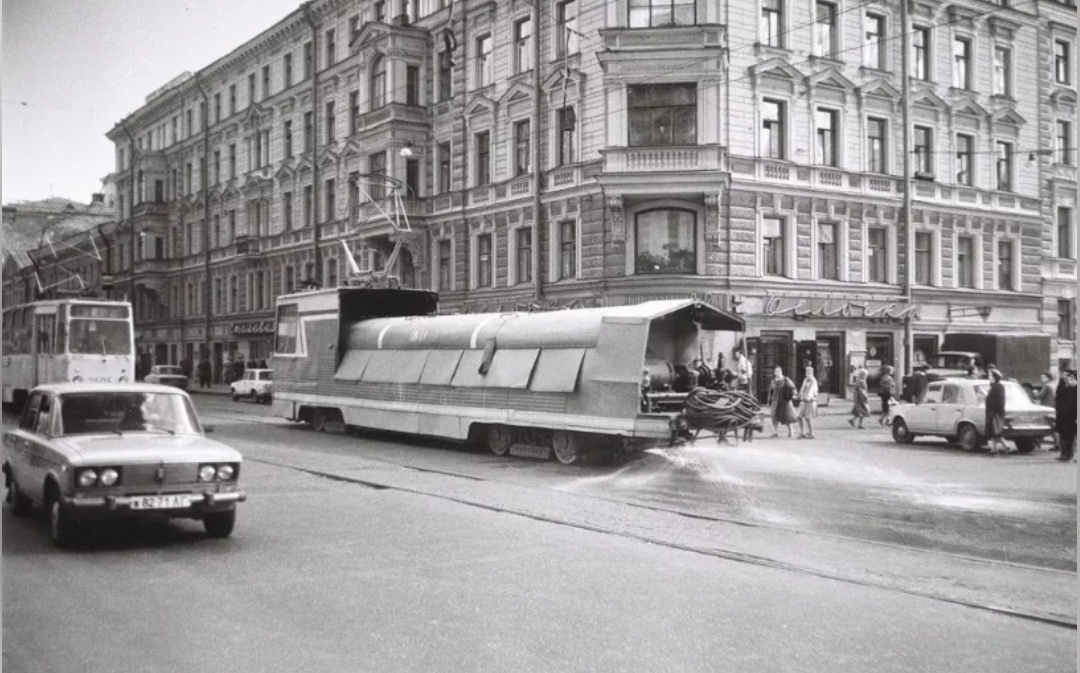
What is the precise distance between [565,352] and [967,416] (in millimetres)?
9064

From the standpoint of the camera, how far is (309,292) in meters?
22.8

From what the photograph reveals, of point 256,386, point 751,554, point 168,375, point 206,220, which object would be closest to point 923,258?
point 206,220

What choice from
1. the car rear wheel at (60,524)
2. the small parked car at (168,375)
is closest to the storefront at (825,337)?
the small parked car at (168,375)

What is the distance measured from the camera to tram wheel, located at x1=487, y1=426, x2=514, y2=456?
17.8 meters

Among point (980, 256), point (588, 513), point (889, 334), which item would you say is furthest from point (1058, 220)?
point (889, 334)

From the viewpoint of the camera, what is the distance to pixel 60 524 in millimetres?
8539

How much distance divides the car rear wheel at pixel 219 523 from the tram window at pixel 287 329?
47.0 feet

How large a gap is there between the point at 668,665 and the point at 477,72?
31.4 metres

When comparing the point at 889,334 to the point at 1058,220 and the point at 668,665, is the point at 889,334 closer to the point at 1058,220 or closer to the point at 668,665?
the point at 1058,220

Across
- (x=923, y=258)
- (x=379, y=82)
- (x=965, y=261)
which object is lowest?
(x=965, y=261)

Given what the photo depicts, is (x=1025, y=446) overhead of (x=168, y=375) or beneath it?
beneath

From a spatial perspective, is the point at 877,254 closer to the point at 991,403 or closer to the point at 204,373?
the point at 991,403

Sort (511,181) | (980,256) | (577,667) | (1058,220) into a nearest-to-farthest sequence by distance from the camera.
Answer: (577,667), (1058,220), (980,256), (511,181)

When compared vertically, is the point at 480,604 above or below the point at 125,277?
below
